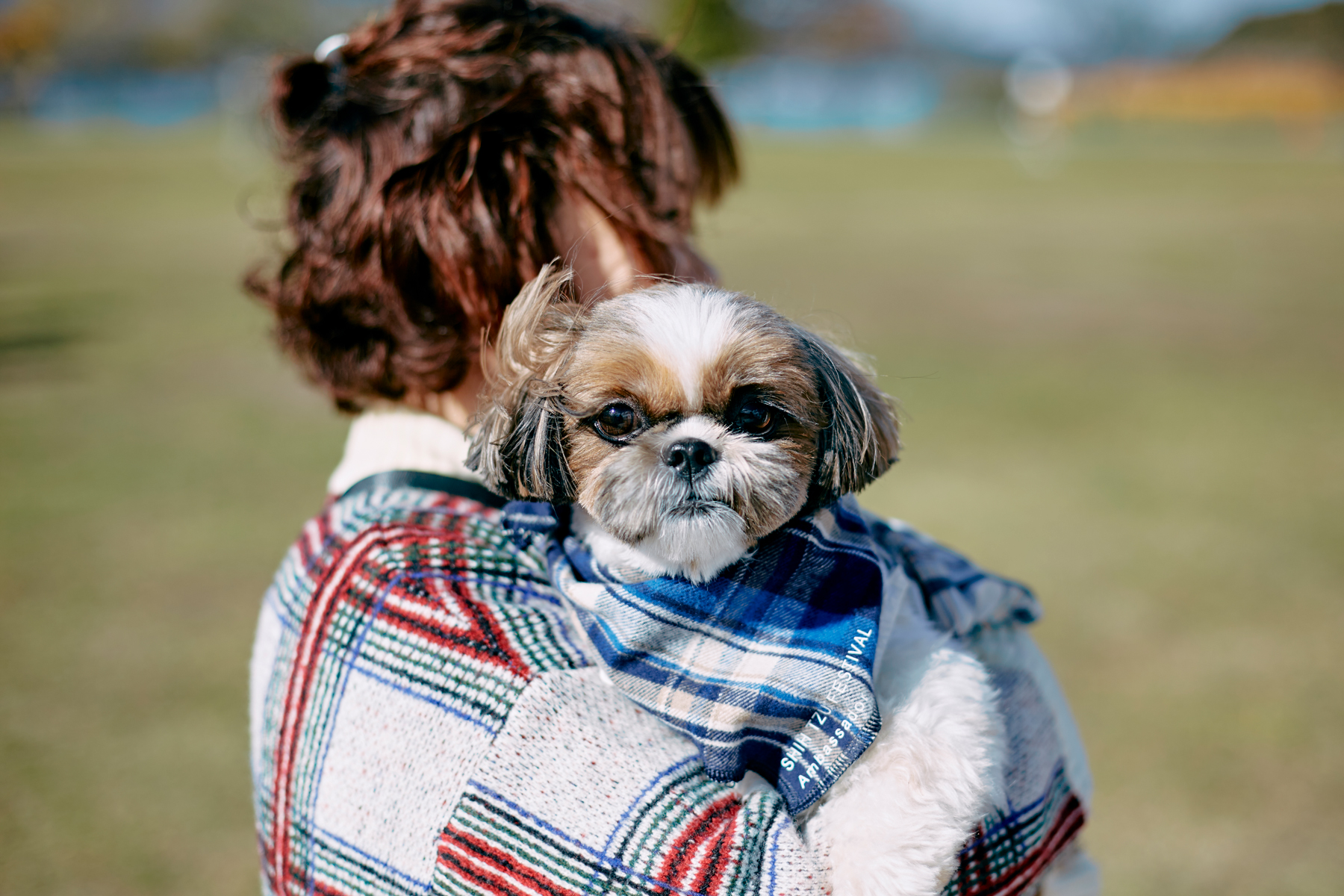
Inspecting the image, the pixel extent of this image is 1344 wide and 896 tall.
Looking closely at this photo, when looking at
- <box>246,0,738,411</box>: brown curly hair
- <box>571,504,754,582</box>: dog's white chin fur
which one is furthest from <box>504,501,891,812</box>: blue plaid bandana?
<box>246,0,738,411</box>: brown curly hair

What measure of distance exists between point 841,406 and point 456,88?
3.17ft

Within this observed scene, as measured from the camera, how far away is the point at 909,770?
5.22 feet

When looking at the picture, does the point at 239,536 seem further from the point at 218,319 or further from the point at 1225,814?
the point at 218,319

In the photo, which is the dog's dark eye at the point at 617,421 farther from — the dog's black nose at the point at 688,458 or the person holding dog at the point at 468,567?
the person holding dog at the point at 468,567

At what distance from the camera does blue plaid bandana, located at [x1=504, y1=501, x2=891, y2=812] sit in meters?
1.58

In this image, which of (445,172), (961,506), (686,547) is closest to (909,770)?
(686,547)

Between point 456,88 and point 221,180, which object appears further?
point 221,180

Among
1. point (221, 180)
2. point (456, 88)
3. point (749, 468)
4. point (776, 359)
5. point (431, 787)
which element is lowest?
point (431, 787)

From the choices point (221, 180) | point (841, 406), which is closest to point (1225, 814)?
point (841, 406)

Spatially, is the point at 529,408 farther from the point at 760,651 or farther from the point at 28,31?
the point at 28,31

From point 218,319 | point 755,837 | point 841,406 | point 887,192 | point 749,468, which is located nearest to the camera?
point 755,837

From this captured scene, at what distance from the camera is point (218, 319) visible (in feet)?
42.1

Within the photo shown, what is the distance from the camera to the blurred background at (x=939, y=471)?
154 inches

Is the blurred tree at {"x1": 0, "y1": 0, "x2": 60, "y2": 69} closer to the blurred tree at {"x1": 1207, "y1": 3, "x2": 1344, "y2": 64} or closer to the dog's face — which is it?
the dog's face
